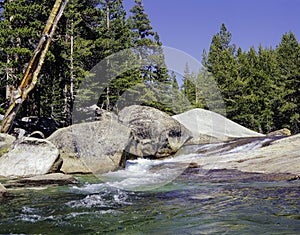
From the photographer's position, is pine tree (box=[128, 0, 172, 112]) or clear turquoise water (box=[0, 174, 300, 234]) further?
pine tree (box=[128, 0, 172, 112])

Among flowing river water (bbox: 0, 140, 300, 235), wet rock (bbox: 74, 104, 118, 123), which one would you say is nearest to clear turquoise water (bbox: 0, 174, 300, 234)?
flowing river water (bbox: 0, 140, 300, 235)

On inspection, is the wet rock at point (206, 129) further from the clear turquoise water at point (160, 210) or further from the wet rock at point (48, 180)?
the clear turquoise water at point (160, 210)

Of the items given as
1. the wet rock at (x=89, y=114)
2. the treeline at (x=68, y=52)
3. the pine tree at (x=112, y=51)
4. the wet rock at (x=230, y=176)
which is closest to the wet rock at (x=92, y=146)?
the wet rock at (x=230, y=176)

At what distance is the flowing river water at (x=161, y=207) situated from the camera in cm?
536

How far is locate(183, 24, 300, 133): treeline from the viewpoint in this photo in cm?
4259

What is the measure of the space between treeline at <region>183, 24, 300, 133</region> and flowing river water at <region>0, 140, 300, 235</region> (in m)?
33.9

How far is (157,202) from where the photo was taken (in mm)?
7414

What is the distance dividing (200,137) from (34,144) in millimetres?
12327

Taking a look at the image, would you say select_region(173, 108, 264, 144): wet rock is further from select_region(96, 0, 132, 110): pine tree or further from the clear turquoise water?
the clear turquoise water

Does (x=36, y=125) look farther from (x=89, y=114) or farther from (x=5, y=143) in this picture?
(x=5, y=143)

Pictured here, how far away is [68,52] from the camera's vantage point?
2375cm

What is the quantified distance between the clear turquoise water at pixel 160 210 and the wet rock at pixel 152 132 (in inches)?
317

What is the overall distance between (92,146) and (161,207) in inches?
313

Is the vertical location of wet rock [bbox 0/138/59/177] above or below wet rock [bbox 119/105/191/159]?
below
